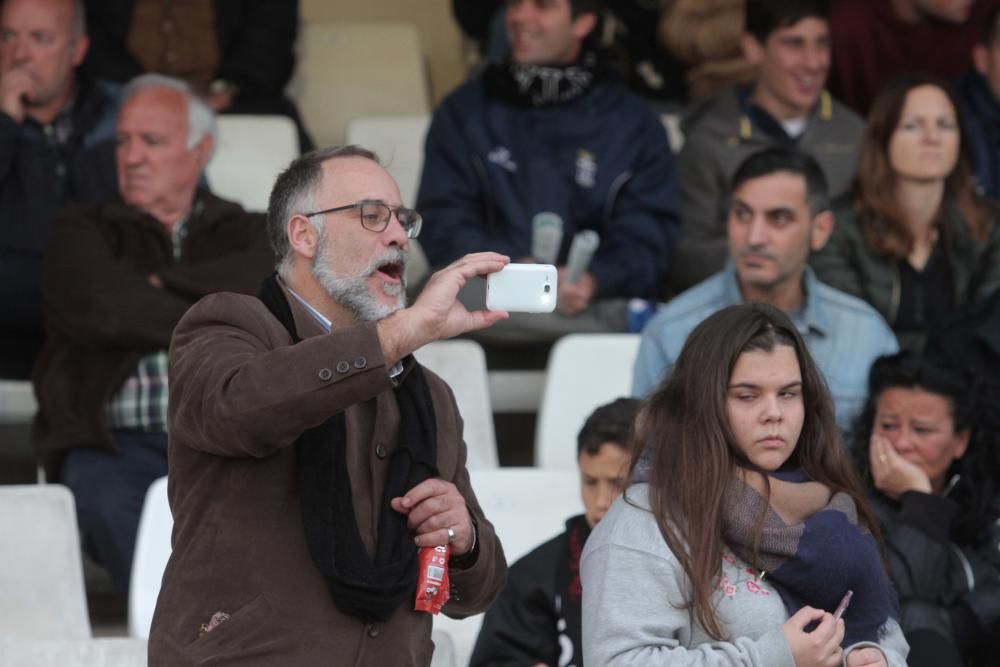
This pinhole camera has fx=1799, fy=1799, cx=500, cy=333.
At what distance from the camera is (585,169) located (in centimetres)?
488

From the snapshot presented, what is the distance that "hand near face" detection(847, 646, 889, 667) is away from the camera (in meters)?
2.51

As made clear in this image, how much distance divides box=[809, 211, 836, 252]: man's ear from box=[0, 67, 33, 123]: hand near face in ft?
6.56

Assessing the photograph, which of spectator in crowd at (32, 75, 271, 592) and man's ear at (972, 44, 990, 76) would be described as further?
man's ear at (972, 44, 990, 76)

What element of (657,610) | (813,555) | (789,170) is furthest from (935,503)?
(657,610)

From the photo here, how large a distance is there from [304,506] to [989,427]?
2.03 m

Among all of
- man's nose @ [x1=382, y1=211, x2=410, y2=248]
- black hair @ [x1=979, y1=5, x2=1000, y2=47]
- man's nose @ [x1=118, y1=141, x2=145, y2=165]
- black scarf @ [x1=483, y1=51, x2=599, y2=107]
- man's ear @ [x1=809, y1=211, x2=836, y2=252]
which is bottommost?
man's ear @ [x1=809, y1=211, x2=836, y2=252]

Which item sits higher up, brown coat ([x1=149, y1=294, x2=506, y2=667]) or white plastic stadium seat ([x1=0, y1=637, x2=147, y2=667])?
brown coat ([x1=149, y1=294, x2=506, y2=667])

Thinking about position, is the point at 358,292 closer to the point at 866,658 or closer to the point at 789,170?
the point at 866,658

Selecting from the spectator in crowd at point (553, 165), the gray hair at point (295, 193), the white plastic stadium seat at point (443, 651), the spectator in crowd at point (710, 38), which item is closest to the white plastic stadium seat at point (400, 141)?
the spectator in crowd at point (553, 165)

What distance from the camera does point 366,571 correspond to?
2.37 meters

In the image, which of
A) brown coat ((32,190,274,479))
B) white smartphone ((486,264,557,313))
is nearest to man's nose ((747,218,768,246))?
brown coat ((32,190,274,479))

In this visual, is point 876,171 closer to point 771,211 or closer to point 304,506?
point 771,211

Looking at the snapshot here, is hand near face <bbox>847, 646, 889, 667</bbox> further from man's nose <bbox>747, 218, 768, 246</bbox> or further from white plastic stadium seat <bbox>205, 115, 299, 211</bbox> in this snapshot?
white plastic stadium seat <bbox>205, 115, 299, 211</bbox>

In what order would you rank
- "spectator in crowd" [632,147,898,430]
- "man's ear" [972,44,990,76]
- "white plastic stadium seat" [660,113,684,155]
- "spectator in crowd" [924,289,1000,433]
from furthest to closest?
"white plastic stadium seat" [660,113,684,155] < "man's ear" [972,44,990,76] < "spectator in crowd" [924,289,1000,433] < "spectator in crowd" [632,147,898,430]
